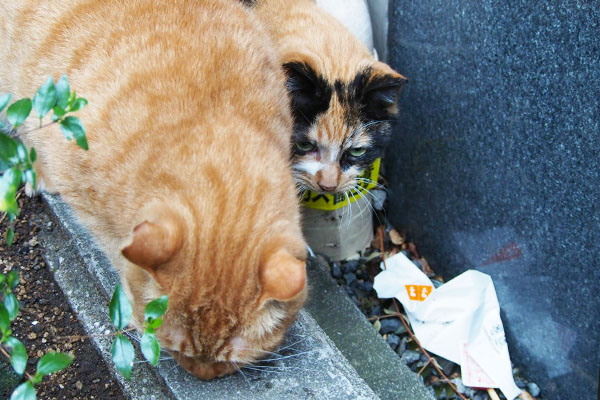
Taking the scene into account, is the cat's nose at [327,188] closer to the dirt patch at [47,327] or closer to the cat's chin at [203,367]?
the cat's chin at [203,367]

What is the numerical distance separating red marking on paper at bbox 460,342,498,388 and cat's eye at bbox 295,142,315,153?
1.31 m

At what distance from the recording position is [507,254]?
119 inches

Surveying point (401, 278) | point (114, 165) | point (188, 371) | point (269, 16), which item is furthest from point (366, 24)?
point (188, 371)

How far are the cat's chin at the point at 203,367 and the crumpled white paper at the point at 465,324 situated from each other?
1460mm

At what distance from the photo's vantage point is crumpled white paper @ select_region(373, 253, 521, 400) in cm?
304

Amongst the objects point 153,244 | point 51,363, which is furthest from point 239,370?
point 51,363

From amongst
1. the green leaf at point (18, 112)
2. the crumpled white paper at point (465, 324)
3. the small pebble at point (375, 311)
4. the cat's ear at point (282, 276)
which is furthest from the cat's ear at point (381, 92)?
the green leaf at point (18, 112)

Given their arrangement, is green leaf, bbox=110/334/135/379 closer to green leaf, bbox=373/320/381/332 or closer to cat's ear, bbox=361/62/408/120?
cat's ear, bbox=361/62/408/120

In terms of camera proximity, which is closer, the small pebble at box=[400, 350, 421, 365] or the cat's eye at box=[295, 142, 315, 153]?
the cat's eye at box=[295, 142, 315, 153]

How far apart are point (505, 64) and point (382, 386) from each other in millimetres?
1628

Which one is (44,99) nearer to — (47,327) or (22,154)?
(22,154)

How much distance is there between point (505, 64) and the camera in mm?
2729

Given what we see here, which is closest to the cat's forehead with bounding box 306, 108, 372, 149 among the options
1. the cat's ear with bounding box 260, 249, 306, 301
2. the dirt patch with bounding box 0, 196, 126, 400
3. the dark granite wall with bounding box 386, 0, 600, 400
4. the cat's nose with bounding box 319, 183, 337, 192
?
the cat's nose with bounding box 319, 183, 337, 192

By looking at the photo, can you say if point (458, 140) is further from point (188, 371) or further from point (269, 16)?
point (188, 371)
